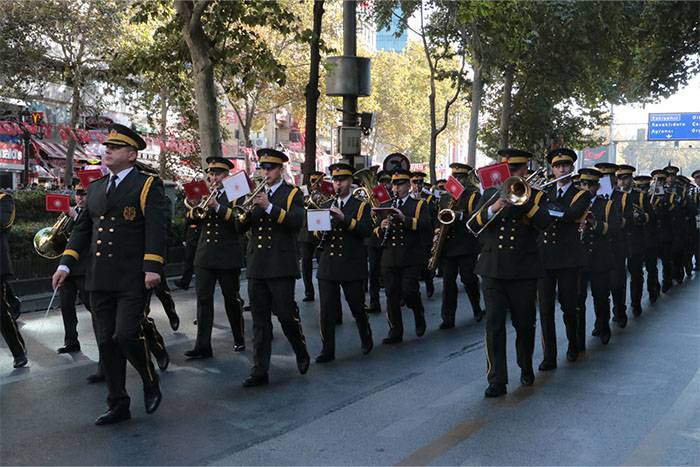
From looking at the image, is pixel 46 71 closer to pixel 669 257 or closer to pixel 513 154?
pixel 669 257

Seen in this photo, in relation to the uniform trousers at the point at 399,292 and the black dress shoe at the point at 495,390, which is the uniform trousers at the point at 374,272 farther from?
the black dress shoe at the point at 495,390

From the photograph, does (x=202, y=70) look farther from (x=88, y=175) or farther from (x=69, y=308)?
(x=88, y=175)

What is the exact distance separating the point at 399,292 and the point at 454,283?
128cm

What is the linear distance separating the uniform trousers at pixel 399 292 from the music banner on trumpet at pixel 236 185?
9.58 ft

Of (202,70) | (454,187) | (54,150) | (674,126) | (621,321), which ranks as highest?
(674,126)

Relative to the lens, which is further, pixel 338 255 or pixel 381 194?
pixel 381 194

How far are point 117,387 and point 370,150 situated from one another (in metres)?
58.4

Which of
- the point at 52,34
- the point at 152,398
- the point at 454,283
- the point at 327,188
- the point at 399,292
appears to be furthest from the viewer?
the point at 52,34

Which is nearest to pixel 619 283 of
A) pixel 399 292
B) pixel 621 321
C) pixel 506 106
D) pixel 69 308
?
pixel 621 321

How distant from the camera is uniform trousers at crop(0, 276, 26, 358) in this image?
8.35 metres

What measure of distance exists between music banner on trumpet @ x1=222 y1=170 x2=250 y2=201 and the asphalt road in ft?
5.33

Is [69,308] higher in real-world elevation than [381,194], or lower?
lower

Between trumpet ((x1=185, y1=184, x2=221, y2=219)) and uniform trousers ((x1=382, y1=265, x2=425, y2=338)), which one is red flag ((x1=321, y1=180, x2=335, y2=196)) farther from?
trumpet ((x1=185, y1=184, x2=221, y2=219))

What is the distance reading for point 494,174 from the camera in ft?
25.2
